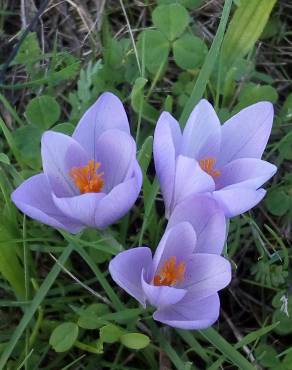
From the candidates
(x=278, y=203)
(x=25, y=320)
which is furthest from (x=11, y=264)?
(x=278, y=203)

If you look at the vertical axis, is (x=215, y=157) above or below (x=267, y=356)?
above

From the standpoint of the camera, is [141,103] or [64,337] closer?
[64,337]

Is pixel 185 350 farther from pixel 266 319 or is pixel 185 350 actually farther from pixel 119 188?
pixel 119 188

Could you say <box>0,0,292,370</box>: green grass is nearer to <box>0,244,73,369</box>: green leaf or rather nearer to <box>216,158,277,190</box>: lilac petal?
<box>0,244,73,369</box>: green leaf

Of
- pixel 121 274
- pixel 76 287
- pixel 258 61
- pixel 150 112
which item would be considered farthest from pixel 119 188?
pixel 258 61

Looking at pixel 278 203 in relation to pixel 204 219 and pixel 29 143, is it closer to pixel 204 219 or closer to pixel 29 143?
pixel 204 219

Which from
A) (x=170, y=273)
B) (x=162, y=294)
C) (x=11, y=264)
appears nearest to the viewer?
(x=162, y=294)

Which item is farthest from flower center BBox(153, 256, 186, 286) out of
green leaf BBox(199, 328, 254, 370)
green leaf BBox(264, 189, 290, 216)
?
green leaf BBox(264, 189, 290, 216)
